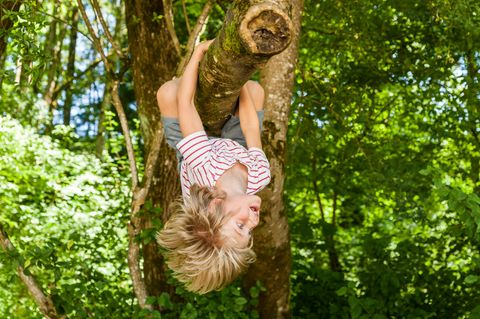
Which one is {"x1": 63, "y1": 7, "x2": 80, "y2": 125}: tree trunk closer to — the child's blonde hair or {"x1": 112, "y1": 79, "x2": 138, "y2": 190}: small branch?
{"x1": 112, "y1": 79, "x2": 138, "y2": 190}: small branch

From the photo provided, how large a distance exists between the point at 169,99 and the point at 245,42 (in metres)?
1.03

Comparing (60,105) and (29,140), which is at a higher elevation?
(60,105)

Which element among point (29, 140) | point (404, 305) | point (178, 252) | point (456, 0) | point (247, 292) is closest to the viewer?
point (178, 252)

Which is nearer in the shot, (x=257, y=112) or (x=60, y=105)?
(x=257, y=112)

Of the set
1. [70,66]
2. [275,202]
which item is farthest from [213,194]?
[70,66]

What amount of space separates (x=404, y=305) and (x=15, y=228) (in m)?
4.42

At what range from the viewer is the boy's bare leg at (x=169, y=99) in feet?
10.4

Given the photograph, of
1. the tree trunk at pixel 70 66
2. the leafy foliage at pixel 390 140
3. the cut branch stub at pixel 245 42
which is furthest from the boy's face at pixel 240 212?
the tree trunk at pixel 70 66

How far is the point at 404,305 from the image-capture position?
19.3 feet

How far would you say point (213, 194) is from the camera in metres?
3.13

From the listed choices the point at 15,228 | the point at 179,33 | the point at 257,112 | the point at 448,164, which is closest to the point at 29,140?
the point at 15,228

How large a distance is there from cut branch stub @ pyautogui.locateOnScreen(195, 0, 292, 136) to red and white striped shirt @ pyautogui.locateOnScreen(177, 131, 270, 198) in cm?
49

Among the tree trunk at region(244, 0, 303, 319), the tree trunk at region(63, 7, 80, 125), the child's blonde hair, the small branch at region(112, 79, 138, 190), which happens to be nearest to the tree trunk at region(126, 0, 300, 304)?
the tree trunk at region(244, 0, 303, 319)

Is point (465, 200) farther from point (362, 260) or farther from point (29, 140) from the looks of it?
point (29, 140)
